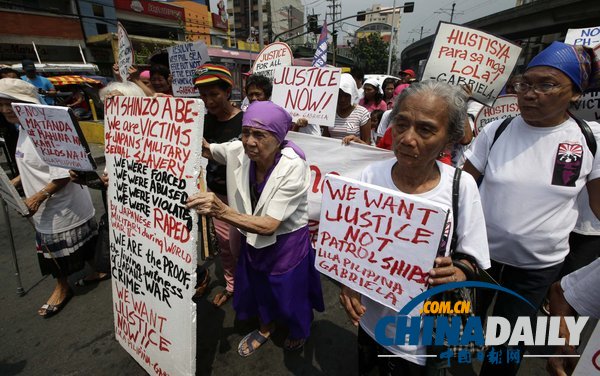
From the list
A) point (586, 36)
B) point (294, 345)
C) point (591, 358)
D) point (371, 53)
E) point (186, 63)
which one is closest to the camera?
point (591, 358)

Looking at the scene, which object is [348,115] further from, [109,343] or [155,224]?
[109,343]

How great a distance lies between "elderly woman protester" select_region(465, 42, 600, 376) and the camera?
5.11 feet

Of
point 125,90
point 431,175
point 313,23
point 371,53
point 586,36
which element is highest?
point 371,53

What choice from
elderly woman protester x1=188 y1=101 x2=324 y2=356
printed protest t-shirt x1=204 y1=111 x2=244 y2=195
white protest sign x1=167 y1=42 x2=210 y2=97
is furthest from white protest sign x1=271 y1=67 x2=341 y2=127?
white protest sign x1=167 y1=42 x2=210 y2=97

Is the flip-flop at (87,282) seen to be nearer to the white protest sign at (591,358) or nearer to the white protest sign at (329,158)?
the white protest sign at (329,158)

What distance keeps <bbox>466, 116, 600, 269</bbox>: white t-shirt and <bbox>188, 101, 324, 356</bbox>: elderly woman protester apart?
1.18 m

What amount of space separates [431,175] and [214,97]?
1988 millimetres

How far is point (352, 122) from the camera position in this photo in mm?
3977

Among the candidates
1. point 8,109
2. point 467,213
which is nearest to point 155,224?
point 467,213

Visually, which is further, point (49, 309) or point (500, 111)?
point (500, 111)

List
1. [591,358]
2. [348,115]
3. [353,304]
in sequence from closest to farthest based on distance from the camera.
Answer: [591,358] → [353,304] → [348,115]

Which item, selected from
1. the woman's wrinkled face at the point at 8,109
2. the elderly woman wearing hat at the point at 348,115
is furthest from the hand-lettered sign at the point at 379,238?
the woman's wrinkled face at the point at 8,109

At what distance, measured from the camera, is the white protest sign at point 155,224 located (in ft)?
5.43

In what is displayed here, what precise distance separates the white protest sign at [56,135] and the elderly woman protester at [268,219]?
0.92 meters
